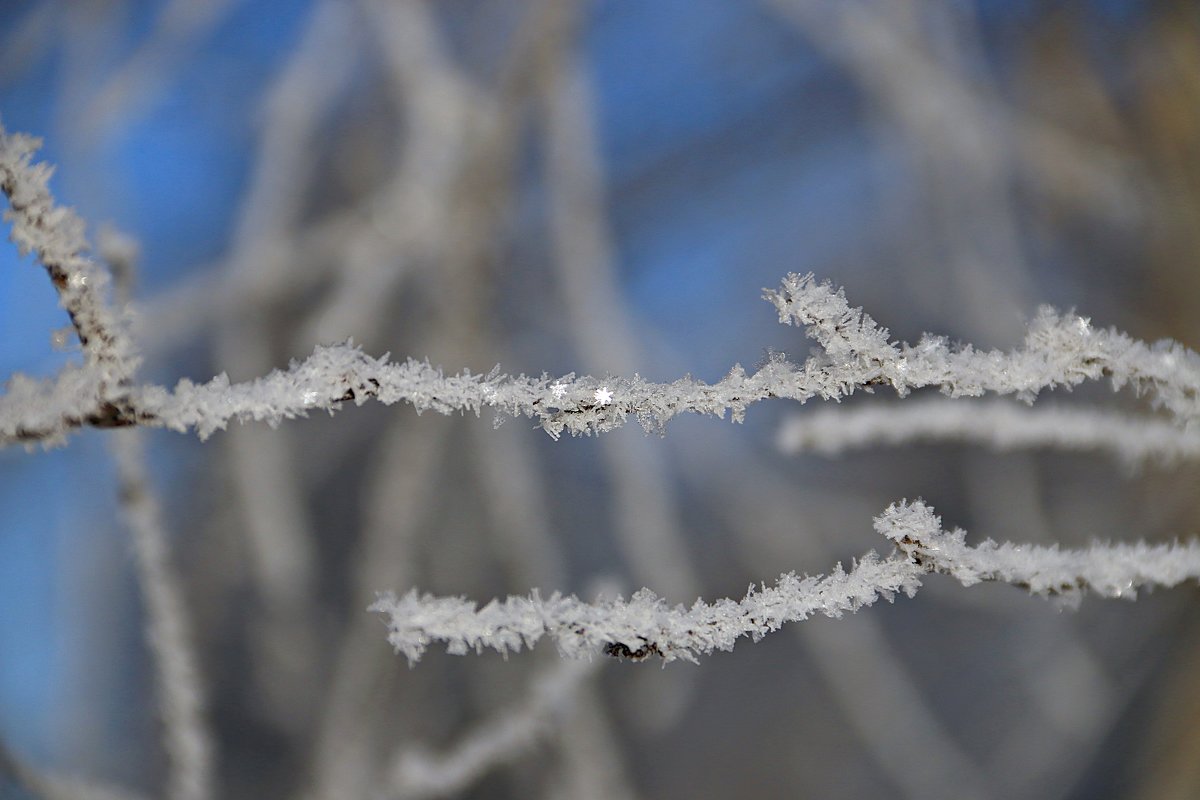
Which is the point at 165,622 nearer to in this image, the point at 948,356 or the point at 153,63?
the point at 948,356

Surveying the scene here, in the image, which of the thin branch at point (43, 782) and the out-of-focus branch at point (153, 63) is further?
the out-of-focus branch at point (153, 63)

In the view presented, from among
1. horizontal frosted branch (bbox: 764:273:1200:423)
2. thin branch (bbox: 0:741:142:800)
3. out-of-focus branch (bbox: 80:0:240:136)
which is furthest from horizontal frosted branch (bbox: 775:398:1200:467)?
out-of-focus branch (bbox: 80:0:240:136)

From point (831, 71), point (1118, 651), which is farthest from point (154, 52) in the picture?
point (1118, 651)

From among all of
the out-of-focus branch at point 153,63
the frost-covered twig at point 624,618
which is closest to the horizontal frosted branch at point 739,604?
the frost-covered twig at point 624,618

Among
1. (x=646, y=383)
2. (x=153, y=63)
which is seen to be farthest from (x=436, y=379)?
(x=153, y=63)

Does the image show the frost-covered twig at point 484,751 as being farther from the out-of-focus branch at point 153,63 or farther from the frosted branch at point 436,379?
the out-of-focus branch at point 153,63

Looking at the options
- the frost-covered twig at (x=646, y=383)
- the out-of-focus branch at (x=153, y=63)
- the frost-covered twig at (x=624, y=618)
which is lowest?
the frost-covered twig at (x=624, y=618)

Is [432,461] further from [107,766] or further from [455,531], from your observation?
[107,766]

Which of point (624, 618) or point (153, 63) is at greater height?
point (153, 63)
